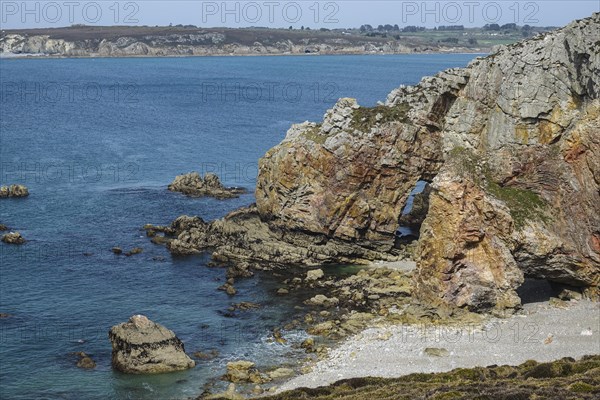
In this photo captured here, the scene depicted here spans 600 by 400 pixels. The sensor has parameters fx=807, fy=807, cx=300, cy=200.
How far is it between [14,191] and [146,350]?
161 feet

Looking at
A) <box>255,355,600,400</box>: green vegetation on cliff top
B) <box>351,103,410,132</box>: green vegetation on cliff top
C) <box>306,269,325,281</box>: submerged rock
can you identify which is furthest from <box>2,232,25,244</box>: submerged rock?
<box>255,355,600,400</box>: green vegetation on cliff top

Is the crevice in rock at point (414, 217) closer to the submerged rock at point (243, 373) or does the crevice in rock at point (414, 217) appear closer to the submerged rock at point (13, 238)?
the submerged rock at point (243, 373)

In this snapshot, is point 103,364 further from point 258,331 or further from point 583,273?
point 583,273

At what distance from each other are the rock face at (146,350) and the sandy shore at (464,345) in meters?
7.46

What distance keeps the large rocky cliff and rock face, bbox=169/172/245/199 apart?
67.2 ft

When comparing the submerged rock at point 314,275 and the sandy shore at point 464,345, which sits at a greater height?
the submerged rock at point 314,275

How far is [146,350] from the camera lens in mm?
A: 49000

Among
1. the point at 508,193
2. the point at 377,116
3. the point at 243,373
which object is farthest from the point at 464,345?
the point at 377,116

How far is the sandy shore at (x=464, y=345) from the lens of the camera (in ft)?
155

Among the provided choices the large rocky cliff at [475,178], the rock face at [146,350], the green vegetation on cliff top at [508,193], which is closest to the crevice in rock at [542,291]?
the large rocky cliff at [475,178]

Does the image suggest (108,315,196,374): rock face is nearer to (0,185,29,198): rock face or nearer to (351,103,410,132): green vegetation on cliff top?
(351,103,410,132): green vegetation on cliff top

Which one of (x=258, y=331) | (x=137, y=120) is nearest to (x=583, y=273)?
(x=258, y=331)

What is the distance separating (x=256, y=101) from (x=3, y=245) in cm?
10844

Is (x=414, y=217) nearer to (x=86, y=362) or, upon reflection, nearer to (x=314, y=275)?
(x=314, y=275)
